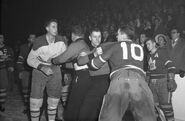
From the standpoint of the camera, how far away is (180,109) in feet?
22.6

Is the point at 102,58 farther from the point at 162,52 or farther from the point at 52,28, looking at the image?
the point at 162,52

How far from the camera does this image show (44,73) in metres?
5.96

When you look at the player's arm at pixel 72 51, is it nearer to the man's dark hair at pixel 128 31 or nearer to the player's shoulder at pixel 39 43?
the player's shoulder at pixel 39 43

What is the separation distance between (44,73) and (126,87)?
224 cm

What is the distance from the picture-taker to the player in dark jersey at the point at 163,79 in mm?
6172

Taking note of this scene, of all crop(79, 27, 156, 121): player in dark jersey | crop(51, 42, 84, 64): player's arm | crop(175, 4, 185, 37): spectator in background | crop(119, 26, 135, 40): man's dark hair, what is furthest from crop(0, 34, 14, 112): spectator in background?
crop(175, 4, 185, 37): spectator in background

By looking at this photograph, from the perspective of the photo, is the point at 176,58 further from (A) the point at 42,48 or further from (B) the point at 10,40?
(B) the point at 10,40

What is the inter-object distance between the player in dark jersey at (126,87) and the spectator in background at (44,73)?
6.11 feet

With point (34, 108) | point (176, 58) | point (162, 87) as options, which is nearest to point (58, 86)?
point (34, 108)

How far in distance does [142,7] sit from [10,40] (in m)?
8.24

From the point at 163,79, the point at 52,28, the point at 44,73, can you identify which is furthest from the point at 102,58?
the point at 163,79

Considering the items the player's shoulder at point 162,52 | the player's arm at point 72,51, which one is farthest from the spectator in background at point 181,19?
the player's arm at point 72,51

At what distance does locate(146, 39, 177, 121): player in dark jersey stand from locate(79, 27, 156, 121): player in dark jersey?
74.5 inches

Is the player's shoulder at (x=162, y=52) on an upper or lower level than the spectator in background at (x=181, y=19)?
lower
